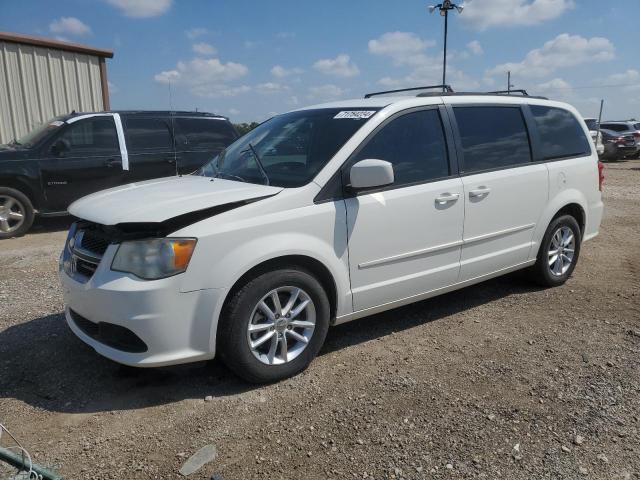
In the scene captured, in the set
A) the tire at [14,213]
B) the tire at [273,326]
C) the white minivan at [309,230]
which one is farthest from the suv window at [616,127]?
the tire at [273,326]

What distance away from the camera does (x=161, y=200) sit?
3320 millimetres

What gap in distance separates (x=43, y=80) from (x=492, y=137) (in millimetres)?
11560

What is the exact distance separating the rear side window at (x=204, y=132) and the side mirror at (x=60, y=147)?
179cm

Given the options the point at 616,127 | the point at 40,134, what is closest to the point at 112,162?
the point at 40,134

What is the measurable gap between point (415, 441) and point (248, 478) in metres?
0.89

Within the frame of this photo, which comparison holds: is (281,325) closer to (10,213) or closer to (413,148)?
(413,148)

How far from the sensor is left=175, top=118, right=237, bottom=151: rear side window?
30.1ft

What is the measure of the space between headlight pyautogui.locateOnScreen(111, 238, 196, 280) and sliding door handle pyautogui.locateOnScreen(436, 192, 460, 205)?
192 centimetres

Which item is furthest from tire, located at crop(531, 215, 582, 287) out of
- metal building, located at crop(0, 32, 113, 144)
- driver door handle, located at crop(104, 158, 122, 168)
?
metal building, located at crop(0, 32, 113, 144)

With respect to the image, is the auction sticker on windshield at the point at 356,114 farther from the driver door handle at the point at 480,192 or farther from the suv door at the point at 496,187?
the driver door handle at the point at 480,192

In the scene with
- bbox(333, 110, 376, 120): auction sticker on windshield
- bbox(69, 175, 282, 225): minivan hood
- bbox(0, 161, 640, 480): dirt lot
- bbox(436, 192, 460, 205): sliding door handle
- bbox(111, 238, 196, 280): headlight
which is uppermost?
bbox(333, 110, 376, 120): auction sticker on windshield

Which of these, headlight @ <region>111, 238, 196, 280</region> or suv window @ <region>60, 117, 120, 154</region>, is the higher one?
suv window @ <region>60, 117, 120, 154</region>

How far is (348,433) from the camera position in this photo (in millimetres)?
2885

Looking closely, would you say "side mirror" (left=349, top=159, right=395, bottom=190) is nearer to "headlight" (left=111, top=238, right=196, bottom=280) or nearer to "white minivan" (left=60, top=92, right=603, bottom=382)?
"white minivan" (left=60, top=92, right=603, bottom=382)
